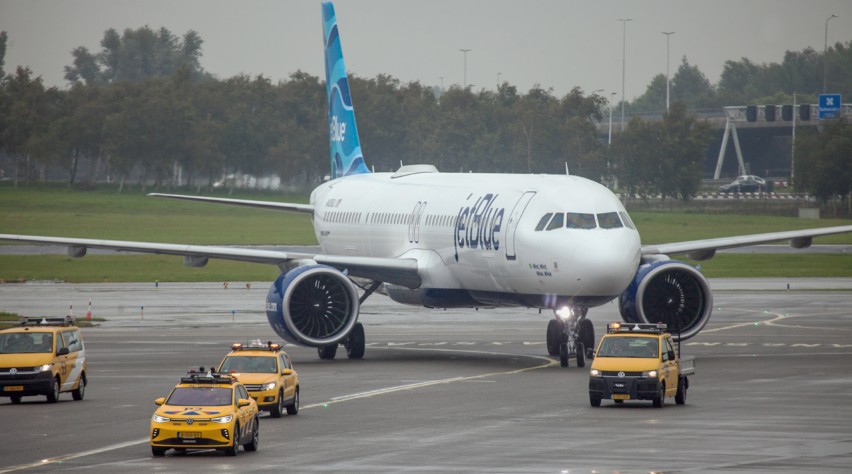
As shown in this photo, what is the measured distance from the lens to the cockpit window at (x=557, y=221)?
40.7 metres

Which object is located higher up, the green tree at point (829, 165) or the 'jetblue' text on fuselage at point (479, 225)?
the green tree at point (829, 165)

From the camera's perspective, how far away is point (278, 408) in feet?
105

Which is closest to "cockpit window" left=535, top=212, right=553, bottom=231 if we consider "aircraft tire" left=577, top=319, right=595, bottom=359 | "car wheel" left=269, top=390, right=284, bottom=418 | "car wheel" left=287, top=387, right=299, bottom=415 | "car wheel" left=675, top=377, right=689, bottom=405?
"aircraft tire" left=577, top=319, right=595, bottom=359

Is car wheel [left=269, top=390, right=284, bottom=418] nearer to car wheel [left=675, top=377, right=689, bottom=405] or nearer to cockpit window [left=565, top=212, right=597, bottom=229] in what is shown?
car wheel [left=675, top=377, right=689, bottom=405]

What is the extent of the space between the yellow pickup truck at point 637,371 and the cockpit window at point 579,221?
6145 mm

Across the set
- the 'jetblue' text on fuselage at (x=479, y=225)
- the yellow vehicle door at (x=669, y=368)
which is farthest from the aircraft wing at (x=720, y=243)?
the yellow vehicle door at (x=669, y=368)

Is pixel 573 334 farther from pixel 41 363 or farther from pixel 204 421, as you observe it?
pixel 204 421

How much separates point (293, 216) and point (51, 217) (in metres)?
31.1

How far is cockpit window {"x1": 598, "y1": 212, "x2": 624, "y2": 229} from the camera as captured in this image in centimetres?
4053

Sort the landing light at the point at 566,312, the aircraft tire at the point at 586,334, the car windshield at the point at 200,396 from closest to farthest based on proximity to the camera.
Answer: the car windshield at the point at 200,396, the landing light at the point at 566,312, the aircraft tire at the point at 586,334

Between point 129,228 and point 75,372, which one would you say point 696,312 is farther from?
point 129,228

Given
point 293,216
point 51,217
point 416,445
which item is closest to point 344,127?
point 416,445

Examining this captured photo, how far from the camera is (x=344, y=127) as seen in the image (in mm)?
60562

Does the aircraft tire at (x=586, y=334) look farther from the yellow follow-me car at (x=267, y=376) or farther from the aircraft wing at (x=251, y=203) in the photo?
the aircraft wing at (x=251, y=203)
